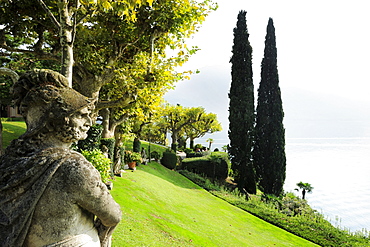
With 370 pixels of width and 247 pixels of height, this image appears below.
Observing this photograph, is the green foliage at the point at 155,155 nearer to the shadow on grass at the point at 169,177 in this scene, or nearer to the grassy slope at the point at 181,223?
the shadow on grass at the point at 169,177

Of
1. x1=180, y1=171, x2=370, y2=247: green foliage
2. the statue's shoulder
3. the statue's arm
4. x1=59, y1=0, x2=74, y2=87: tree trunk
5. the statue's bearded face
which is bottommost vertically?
x1=180, y1=171, x2=370, y2=247: green foliage

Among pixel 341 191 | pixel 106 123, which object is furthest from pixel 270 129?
pixel 106 123

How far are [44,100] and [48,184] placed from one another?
712 millimetres

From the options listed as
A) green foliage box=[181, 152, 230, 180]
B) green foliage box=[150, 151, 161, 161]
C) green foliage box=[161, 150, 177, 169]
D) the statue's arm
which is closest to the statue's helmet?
the statue's arm

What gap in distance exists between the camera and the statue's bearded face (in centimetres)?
203

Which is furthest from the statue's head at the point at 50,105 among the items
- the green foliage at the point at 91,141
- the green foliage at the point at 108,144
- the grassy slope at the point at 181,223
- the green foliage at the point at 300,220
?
the green foliage at the point at 300,220

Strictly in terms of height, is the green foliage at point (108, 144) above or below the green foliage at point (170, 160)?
above

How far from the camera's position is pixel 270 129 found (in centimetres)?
2433

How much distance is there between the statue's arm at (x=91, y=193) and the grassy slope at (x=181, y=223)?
17.9 feet

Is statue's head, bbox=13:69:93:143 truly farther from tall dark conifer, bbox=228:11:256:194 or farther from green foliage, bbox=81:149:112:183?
tall dark conifer, bbox=228:11:256:194

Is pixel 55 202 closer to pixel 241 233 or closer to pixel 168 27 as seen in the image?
pixel 168 27

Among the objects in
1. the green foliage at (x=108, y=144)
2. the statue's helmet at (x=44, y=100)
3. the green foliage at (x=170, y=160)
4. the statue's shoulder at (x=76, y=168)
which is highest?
the statue's helmet at (x=44, y=100)

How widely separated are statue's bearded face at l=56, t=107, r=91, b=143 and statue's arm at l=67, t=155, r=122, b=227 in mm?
291

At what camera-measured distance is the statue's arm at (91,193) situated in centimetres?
182
